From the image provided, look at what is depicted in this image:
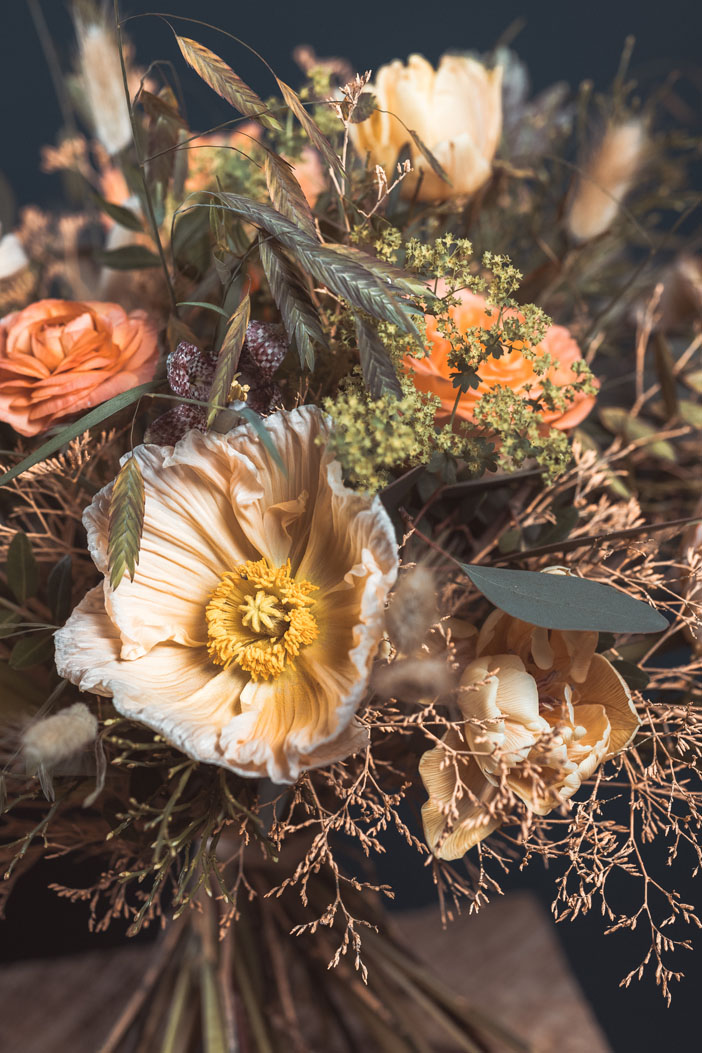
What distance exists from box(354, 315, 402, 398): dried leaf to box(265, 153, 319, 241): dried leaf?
5cm

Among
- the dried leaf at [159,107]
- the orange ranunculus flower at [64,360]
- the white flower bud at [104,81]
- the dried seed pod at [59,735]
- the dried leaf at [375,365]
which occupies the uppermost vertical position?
the white flower bud at [104,81]

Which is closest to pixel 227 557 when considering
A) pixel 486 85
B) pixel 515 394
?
pixel 515 394

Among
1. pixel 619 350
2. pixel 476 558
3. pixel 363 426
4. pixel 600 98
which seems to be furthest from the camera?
pixel 619 350

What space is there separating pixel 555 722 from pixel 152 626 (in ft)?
0.64

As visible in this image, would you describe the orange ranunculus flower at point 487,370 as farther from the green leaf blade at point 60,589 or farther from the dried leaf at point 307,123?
the green leaf blade at point 60,589

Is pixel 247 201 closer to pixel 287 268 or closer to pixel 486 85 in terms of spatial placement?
pixel 287 268

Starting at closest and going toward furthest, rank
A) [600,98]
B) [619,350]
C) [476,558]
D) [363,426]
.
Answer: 1. [363,426]
2. [476,558]
3. [600,98]
4. [619,350]

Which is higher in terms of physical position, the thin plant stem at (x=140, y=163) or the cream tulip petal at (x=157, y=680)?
the thin plant stem at (x=140, y=163)

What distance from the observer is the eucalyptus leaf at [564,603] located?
33 centimetres

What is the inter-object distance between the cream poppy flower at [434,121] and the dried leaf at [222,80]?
0.12m

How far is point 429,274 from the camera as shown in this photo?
37 centimetres

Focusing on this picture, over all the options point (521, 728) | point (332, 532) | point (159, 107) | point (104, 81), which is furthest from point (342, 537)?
point (104, 81)

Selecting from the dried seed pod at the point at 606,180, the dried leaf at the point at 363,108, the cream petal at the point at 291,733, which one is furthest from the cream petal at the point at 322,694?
the dried seed pod at the point at 606,180

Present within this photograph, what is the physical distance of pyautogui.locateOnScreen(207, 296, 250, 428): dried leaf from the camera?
32 cm
